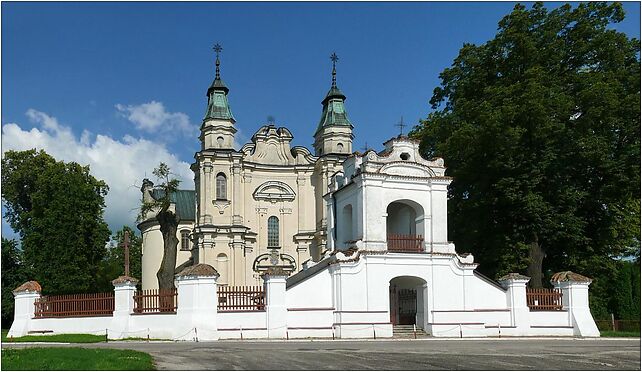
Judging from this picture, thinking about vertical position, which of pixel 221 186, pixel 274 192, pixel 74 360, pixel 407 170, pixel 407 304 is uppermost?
pixel 221 186

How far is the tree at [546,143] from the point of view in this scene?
29.3 metres

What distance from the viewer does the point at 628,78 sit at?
30359 mm

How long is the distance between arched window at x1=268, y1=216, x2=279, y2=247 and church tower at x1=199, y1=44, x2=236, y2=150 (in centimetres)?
566

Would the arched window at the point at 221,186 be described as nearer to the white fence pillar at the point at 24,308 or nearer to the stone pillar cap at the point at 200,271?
the white fence pillar at the point at 24,308

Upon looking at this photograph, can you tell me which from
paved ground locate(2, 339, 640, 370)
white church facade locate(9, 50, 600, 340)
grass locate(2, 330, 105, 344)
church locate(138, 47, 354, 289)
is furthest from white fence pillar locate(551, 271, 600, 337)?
church locate(138, 47, 354, 289)

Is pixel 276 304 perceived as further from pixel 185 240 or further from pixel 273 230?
pixel 185 240

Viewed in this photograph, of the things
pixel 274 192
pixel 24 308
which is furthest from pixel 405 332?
pixel 274 192

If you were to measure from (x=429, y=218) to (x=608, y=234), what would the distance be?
9579 mm

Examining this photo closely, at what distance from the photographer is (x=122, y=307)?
2402 cm

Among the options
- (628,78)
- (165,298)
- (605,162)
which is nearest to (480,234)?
(605,162)

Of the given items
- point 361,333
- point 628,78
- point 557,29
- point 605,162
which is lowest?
point 361,333

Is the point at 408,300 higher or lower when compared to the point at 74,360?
higher

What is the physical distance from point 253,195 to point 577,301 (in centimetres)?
2708

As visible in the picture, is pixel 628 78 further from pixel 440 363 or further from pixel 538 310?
pixel 440 363
